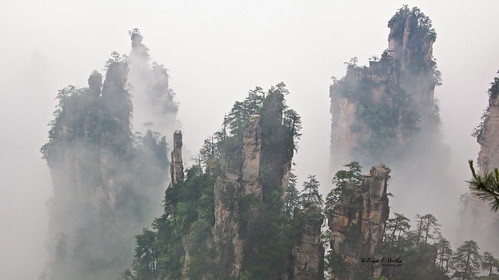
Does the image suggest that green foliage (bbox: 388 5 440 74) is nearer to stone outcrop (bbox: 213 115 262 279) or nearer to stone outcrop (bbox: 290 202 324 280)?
stone outcrop (bbox: 213 115 262 279)

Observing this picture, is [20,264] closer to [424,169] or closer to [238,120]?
[238,120]

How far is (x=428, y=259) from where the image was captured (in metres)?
26.4

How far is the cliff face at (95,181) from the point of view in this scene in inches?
2224

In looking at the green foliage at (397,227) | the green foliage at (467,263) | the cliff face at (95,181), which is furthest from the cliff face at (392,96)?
the cliff face at (95,181)

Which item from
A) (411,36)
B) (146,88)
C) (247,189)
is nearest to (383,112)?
(411,36)

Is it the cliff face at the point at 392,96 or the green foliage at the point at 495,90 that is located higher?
the cliff face at the point at 392,96

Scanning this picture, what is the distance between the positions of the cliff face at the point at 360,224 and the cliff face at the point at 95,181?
37.2m

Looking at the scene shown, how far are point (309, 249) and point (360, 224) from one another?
16.7 ft

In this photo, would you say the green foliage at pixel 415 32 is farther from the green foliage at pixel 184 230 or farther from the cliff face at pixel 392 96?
the green foliage at pixel 184 230

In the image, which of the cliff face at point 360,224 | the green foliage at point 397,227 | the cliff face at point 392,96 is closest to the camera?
the cliff face at point 360,224

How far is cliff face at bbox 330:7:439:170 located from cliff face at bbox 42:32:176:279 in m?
35.0

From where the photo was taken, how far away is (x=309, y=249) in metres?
31.0

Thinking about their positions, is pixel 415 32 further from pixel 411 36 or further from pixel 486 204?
pixel 486 204

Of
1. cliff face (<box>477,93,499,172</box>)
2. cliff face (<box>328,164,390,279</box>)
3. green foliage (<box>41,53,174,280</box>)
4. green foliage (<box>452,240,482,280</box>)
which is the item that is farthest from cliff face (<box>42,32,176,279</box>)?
cliff face (<box>477,93,499,172</box>)
